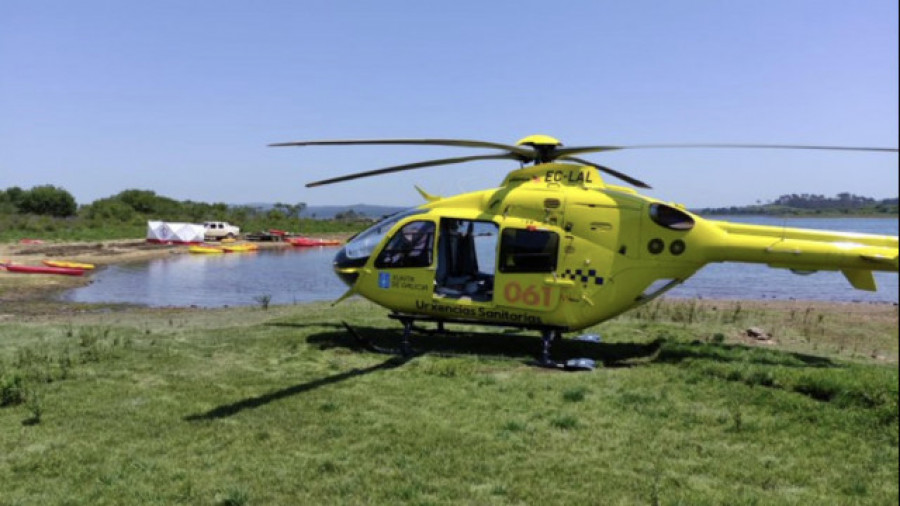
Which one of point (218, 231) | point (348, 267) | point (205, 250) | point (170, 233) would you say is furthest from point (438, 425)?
point (218, 231)

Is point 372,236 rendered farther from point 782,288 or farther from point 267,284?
point 782,288

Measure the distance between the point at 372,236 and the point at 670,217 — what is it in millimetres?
5561

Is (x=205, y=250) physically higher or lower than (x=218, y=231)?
lower

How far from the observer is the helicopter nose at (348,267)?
37.4 feet

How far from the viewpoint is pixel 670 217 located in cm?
1009

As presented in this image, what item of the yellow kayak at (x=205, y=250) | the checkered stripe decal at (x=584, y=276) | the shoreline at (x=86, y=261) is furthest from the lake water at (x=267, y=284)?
the checkered stripe decal at (x=584, y=276)

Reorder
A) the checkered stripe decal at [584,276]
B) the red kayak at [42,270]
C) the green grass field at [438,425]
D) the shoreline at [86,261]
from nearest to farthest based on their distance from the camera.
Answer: the green grass field at [438,425]
the checkered stripe decal at [584,276]
the shoreline at [86,261]
the red kayak at [42,270]

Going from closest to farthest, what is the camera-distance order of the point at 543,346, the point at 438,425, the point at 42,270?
the point at 438,425 → the point at 543,346 → the point at 42,270

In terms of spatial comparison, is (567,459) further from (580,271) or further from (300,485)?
(580,271)

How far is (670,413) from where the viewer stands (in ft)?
23.7

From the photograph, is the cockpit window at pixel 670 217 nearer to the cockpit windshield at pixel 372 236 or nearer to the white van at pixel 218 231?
the cockpit windshield at pixel 372 236

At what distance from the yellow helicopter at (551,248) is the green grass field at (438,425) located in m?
1.03

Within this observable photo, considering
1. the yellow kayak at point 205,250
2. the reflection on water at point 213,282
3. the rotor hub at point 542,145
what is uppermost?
the rotor hub at point 542,145

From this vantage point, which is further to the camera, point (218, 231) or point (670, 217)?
point (218, 231)
